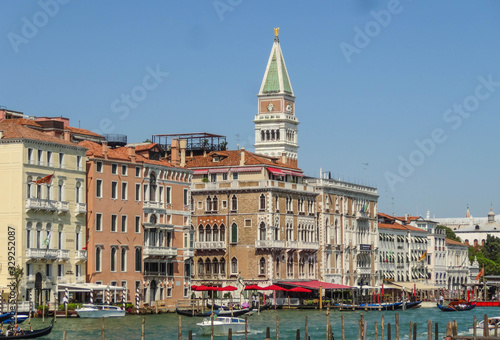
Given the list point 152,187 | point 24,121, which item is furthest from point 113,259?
point 24,121

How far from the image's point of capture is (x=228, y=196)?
91.7 metres

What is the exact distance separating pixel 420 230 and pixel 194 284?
44107 mm

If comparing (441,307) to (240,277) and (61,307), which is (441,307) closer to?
(240,277)

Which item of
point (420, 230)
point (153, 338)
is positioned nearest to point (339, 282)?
point (420, 230)

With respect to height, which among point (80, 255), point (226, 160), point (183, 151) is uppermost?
point (183, 151)

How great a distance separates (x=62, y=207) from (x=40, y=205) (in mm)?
2128

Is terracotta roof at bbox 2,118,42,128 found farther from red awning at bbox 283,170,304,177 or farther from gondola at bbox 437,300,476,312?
gondola at bbox 437,300,476,312

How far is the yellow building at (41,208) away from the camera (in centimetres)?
6850

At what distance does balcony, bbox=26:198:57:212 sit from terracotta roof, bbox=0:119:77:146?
3658mm

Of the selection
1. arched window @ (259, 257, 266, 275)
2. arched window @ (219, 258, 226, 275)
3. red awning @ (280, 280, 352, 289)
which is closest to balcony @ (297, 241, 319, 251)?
red awning @ (280, 280, 352, 289)

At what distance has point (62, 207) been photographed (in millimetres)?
71375

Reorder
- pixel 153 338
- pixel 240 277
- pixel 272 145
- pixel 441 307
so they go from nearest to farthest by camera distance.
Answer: pixel 153 338 → pixel 240 277 → pixel 441 307 → pixel 272 145


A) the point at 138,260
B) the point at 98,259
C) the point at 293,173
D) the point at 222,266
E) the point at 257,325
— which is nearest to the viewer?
the point at 257,325

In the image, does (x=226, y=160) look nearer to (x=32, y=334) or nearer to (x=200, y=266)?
(x=200, y=266)
